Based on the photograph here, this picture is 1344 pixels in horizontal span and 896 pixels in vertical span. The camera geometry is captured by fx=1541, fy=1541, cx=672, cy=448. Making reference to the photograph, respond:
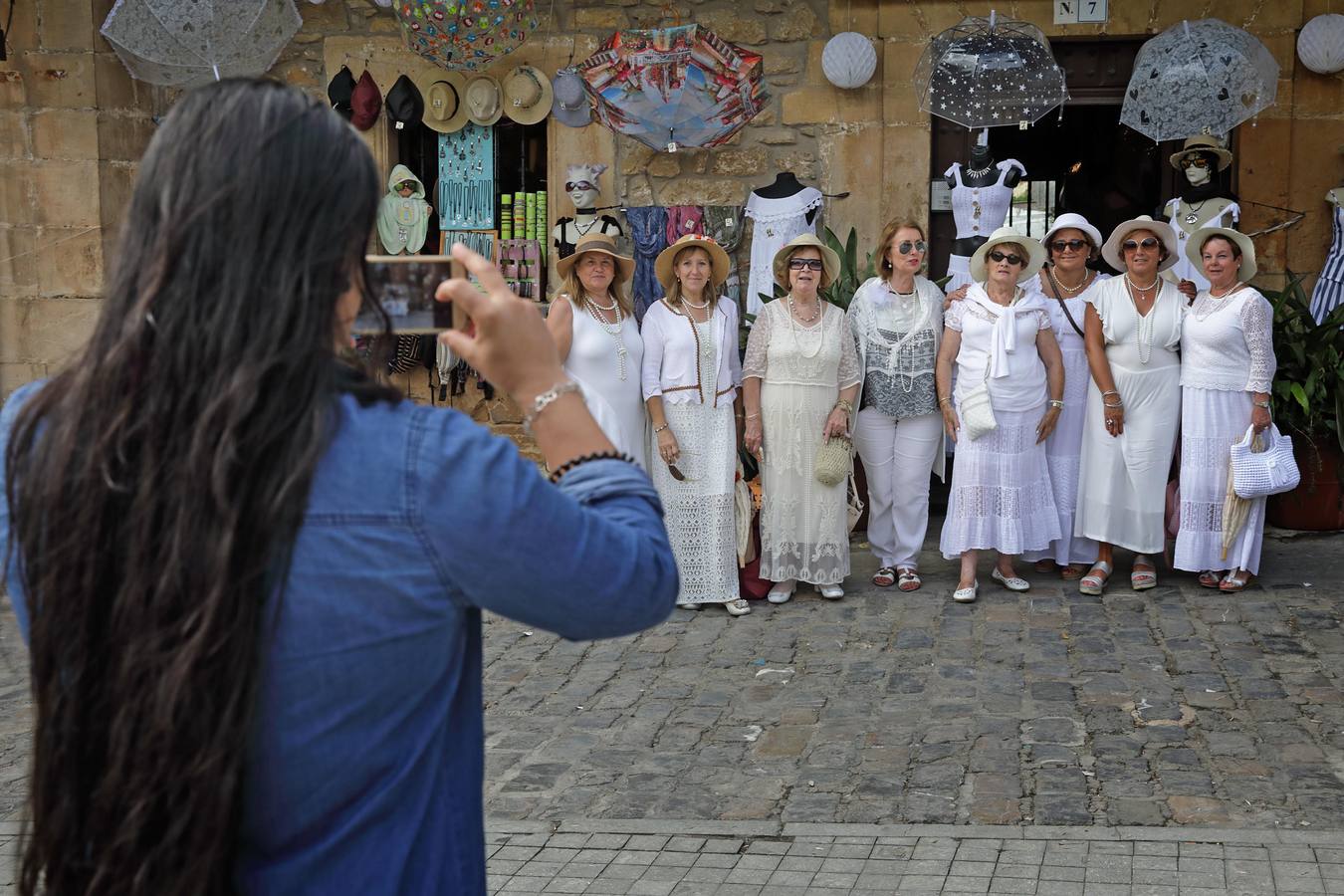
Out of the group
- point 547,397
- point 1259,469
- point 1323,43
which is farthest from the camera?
point 1323,43

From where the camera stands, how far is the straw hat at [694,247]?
306 inches

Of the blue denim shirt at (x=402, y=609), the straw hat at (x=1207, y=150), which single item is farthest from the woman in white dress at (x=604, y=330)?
the blue denim shirt at (x=402, y=609)

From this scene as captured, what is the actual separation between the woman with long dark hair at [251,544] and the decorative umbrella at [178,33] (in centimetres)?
781

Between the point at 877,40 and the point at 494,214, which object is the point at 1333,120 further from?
the point at 494,214

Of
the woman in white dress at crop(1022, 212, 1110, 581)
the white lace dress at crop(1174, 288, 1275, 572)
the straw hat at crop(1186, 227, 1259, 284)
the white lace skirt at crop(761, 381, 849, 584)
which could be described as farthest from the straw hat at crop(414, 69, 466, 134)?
the white lace dress at crop(1174, 288, 1275, 572)

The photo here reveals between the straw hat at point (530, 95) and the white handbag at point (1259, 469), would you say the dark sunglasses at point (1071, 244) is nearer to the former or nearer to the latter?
the white handbag at point (1259, 469)

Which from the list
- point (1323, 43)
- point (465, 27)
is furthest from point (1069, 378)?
point (465, 27)

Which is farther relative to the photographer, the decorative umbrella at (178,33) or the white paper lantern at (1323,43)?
the white paper lantern at (1323,43)

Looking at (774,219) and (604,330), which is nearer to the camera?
(604,330)

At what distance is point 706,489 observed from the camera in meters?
7.81

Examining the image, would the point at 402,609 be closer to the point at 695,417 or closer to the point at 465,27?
the point at 695,417

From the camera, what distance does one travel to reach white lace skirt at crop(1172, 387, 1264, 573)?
305 inches

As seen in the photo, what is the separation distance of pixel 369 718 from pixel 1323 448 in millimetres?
8472

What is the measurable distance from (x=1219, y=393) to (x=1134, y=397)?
1.36 feet
